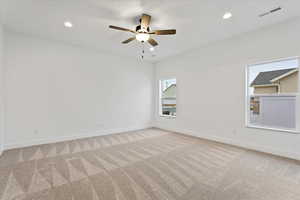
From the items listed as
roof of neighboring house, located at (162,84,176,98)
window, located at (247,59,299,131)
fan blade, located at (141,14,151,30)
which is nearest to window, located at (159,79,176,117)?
roof of neighboring house, located at (162,84,176,98)

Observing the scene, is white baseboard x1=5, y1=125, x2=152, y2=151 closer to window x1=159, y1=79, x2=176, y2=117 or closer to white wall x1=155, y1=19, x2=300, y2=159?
window x1=159, y1=79, x2=176, y2=117

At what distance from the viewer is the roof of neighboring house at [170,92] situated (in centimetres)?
575

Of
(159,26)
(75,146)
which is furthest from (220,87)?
(75,146)

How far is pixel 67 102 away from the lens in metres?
4.26

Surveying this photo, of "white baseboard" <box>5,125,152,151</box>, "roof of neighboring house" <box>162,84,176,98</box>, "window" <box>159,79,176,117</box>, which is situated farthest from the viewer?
"window" <box>159,79,176,117</box>

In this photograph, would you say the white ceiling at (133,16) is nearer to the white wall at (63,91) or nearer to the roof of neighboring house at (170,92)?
the white wall at (63,91)

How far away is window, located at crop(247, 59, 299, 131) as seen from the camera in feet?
10.1

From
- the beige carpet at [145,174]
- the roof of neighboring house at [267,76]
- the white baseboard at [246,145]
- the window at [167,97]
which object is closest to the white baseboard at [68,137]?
the beige carpet at [145,174]

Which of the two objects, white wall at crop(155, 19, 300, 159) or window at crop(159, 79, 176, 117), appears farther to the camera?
window at crop(159, 79, 176, 117)

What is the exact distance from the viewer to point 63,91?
4188 mm

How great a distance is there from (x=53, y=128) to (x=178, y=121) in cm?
430

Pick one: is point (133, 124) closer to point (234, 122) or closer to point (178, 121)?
point (178, 121)

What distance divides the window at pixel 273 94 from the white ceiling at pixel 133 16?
108 centimetres

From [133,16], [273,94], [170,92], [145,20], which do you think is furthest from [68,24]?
[273,94]
